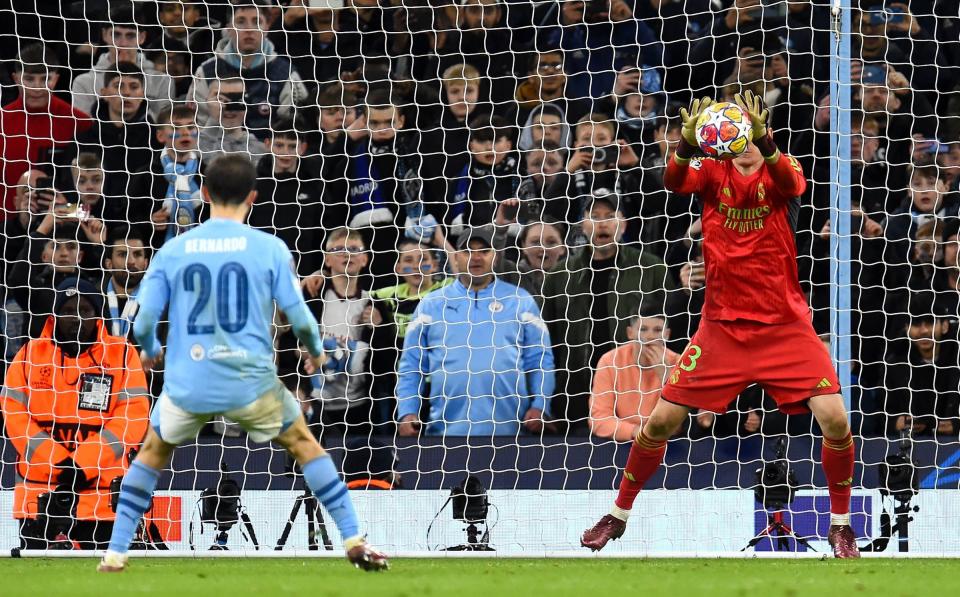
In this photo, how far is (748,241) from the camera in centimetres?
698

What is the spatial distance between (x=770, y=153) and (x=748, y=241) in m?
0.47

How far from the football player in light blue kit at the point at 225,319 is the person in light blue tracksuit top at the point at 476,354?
3.40m

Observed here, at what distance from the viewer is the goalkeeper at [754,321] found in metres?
6.91

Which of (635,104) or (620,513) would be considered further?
(635,104)

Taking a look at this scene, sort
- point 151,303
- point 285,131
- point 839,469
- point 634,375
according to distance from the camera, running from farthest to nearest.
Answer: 1. point 285,131
2. point 634,375
3. point 839,469
4. point 151,303

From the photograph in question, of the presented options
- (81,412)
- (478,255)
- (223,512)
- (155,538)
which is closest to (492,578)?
(223,512)

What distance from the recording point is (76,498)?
28.8 ft

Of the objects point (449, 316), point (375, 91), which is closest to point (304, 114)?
point (375, 91)

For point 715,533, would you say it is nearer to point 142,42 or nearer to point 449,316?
point 449,316

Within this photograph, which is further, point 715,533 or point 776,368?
point 715,533

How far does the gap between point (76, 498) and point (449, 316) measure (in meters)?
2.55

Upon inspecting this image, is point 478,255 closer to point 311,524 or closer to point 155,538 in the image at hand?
point 311,524

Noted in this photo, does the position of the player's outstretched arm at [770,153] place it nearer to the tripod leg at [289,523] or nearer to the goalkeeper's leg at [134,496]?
the goalkeeper's leg at [134,496]

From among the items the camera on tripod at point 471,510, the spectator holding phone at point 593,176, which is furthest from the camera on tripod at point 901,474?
the spectator holding phone at point 593,176
